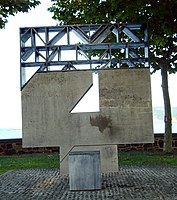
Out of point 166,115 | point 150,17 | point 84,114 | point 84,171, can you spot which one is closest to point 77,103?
point 84,114

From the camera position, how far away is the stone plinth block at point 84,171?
27.1 feet

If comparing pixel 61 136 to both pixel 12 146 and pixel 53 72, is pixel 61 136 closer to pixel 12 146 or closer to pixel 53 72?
pixel 53 72

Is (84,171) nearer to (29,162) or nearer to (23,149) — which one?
(29,162)

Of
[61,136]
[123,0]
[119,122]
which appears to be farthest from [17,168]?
[123,0]

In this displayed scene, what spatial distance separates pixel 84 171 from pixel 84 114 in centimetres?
161

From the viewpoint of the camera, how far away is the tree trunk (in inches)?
610

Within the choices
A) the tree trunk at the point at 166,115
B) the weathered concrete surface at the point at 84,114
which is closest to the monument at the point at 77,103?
the weathered concrete surface at the point at 84,114

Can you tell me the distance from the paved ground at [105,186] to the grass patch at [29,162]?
4.27ft

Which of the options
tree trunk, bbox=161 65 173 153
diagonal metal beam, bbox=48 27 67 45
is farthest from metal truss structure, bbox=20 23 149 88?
tree trunk, bbox=161 65 173 153

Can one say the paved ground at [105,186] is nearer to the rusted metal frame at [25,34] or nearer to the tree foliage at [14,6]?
the rusted metal frame at [25,34]

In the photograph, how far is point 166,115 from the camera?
15.8 metres

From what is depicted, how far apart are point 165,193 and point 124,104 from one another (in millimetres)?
2466

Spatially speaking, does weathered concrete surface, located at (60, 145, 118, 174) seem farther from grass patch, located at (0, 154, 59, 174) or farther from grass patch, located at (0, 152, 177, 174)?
grass patch, located at (0, 154, 59, 174)

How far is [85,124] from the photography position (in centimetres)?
944
